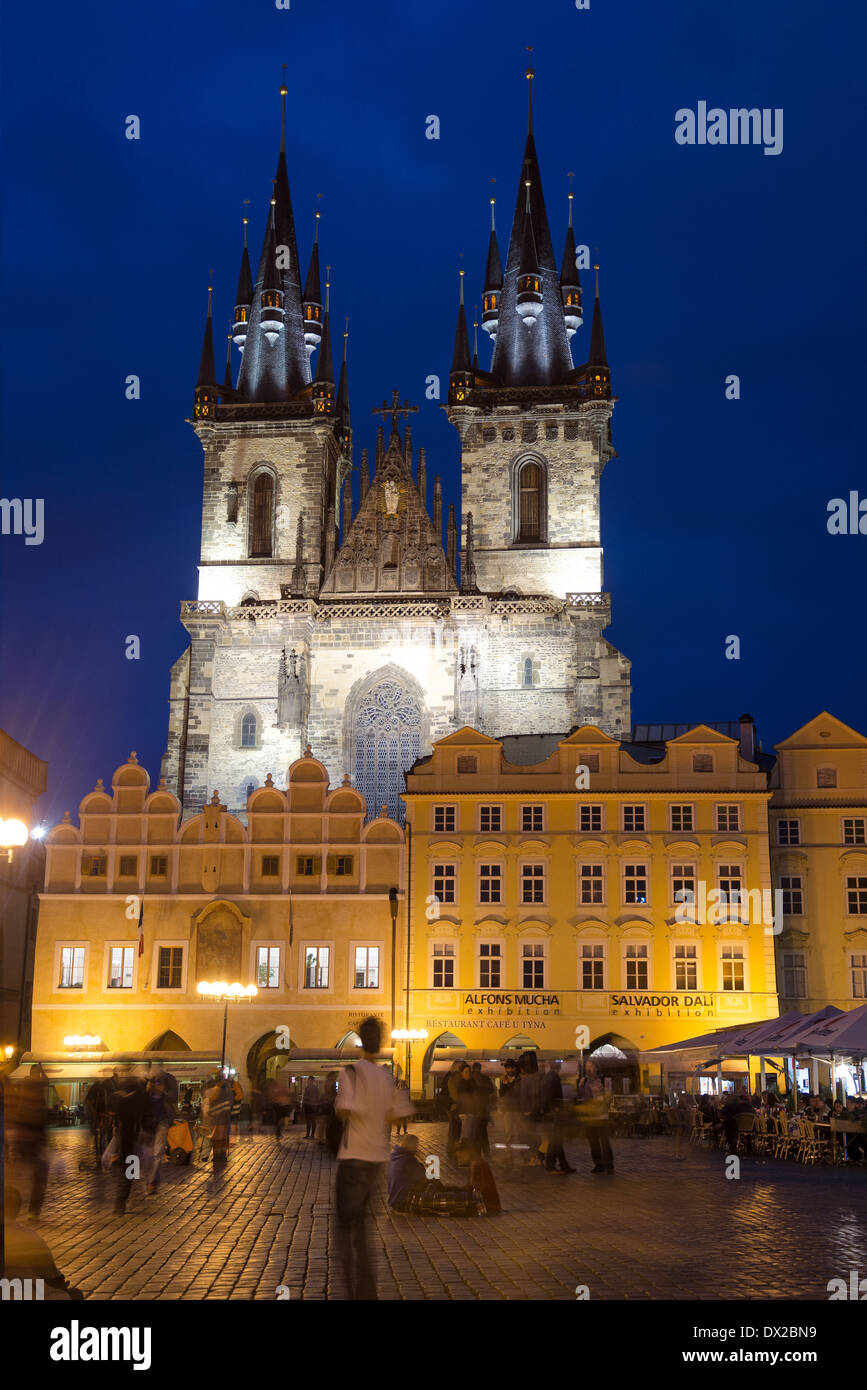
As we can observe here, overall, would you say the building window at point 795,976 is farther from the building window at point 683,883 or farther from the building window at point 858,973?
the building window at point 683,883

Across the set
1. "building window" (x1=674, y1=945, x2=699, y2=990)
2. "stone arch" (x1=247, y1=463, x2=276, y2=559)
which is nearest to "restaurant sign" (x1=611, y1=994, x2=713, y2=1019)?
"building window" (x1=674, y1=945, x2=699, y2=990)

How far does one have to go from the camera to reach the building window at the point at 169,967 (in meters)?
47.1

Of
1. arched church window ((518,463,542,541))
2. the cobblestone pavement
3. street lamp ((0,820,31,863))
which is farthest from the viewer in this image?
arched church window ((518,463,542,541))

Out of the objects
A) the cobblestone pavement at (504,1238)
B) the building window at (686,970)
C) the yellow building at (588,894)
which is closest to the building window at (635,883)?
the yellow building at (588,894)

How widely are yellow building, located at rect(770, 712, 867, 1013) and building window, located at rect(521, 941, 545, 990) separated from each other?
7291mm

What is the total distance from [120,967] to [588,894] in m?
14.5

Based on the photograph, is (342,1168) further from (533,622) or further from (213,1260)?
(533,622)

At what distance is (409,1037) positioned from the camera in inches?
1780

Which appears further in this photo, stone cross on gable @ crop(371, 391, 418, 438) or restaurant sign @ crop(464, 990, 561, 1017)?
stone cross on gable @ crop(371, 391, 418, 438)

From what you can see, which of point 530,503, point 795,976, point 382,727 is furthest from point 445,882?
point 530,503

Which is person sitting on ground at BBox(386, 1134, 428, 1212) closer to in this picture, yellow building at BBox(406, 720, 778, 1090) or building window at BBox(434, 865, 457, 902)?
yellow building at BBox(406, 720, 778, 1090)

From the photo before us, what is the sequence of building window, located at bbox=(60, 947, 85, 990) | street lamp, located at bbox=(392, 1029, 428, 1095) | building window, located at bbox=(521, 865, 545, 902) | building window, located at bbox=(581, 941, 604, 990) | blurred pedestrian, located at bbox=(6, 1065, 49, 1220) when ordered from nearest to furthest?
blurred pedestrian, located at bbox=(6, 1065, 49, 1220)
street lamp, located at bbox=(392, 1029, 428, 1095)
building window, located at bbox=(581, 941, 604, 990)
building window, located at bbox=(60, 947, 85, 990)
building window, located at bbox=(521, 865, 545, 902)

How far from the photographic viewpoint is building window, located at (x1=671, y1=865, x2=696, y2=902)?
47438 millimetres

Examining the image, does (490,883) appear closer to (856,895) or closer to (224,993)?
(856,895)
